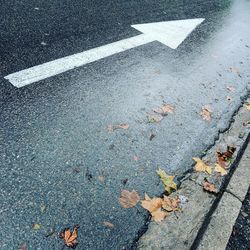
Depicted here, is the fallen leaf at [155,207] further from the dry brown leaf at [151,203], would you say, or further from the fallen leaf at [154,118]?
the fallen leaf at [154,118]

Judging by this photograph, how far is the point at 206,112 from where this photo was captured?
12.6 ft

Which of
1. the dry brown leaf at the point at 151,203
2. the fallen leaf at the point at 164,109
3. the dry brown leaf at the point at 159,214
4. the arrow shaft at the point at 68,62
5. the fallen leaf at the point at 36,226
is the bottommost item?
the dry brown leaf at the point at 159,214

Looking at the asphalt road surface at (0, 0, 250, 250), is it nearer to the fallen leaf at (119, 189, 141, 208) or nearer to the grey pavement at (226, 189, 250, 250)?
the fallen leaf at (119, 189, 141, 208)

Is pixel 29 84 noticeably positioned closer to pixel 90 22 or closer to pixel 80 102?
pixel 80 102

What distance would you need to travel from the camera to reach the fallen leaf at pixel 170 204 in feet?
8.46

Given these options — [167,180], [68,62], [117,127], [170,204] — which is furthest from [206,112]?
[68,62]

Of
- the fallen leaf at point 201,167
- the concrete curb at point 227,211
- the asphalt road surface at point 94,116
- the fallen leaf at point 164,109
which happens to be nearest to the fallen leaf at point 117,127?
the asphalt road surface at point 94,116

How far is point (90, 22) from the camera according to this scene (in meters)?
5.19

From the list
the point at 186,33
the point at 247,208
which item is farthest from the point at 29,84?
the point at 186,33

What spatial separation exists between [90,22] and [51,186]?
11.3 feet

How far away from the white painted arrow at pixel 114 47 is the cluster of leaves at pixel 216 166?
6.56ft

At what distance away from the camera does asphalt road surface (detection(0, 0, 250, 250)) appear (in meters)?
2.39

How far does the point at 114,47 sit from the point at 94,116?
5.64 ft

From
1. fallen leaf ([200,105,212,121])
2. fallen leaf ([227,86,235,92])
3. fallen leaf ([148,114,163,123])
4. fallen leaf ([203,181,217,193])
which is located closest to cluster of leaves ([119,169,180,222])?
fallen leaf ([203,181,217,193])
